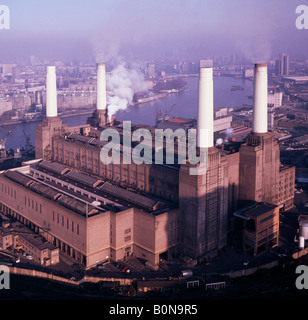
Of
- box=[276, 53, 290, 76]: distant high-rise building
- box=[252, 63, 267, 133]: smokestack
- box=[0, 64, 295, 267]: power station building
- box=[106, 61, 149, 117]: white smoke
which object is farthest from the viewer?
box=[276, 53, 290, 76]: distant high-rise building

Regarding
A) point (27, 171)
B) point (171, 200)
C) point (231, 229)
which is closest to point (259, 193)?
point (231, 229)

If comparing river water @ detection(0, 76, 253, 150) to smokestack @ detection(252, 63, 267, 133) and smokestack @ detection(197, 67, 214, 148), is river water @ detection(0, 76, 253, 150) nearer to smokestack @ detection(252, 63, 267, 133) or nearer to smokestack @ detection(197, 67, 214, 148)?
smokestack @ detection(252, 63, 267, 133)

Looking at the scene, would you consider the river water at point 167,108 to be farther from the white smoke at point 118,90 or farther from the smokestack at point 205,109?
the smokestack at point 205,109

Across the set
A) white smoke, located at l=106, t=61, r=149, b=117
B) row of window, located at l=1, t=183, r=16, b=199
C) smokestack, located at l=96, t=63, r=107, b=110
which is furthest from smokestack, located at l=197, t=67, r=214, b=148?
white smoke, located at l=106, t=61, r=149, b=117

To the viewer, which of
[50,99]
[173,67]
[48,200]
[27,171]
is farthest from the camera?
Result: [173,67]

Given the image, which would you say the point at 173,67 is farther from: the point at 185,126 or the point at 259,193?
the point at 259,193

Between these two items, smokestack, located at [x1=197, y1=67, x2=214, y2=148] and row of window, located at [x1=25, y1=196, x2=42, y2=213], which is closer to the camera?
smokestack, located at [x1=197, y1=67, x2=214, y2=148]
